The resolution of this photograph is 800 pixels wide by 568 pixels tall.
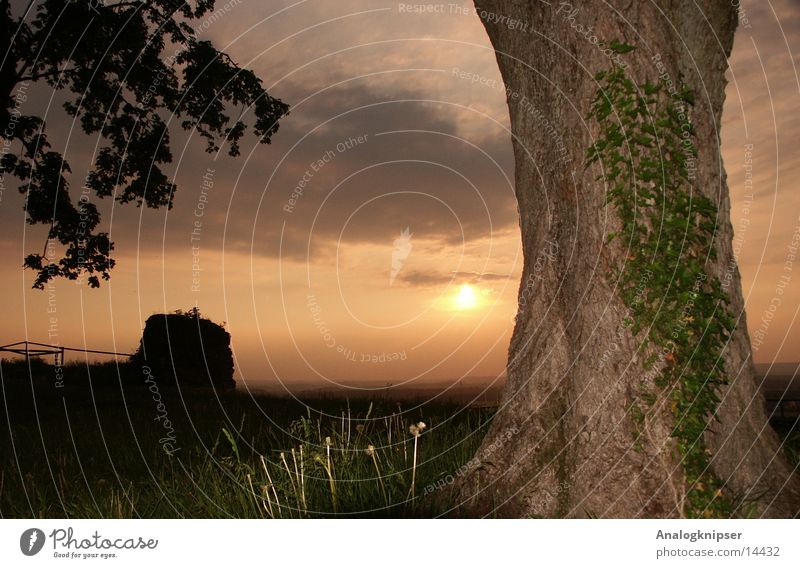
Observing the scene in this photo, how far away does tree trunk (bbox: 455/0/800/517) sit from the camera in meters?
5.11

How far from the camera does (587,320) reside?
5270mm

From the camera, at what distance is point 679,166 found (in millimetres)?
5129

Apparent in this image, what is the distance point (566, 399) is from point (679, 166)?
6.55 ft

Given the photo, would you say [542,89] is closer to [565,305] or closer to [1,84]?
[565,305]

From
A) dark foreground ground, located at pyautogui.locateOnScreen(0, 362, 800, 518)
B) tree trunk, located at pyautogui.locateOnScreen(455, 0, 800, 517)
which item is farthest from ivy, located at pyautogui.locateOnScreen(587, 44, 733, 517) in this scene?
dark foreground ground, located at pyautogui.locateOnScreen(0, 362, 800, 518)

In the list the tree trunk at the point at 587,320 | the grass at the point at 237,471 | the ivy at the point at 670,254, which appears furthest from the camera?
the grass at the point at 237,471

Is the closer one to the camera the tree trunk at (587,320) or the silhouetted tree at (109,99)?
the tree trunk at (587,320)

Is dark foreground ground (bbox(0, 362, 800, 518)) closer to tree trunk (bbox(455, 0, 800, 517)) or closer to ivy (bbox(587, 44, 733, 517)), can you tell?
tree trunk (bbox(455, 0, 800, 517))

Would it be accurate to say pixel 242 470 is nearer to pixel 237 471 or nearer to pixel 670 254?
pixel 237 471

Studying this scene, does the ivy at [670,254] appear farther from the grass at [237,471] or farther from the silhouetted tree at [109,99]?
the silhouetted tree at [109,99]

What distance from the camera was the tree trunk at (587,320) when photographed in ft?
16.8

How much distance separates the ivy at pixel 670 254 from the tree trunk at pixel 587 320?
88 millimetres

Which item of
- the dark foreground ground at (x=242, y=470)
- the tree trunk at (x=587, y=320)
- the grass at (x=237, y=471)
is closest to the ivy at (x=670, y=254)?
the tree trunk at (x=587, y=320)
